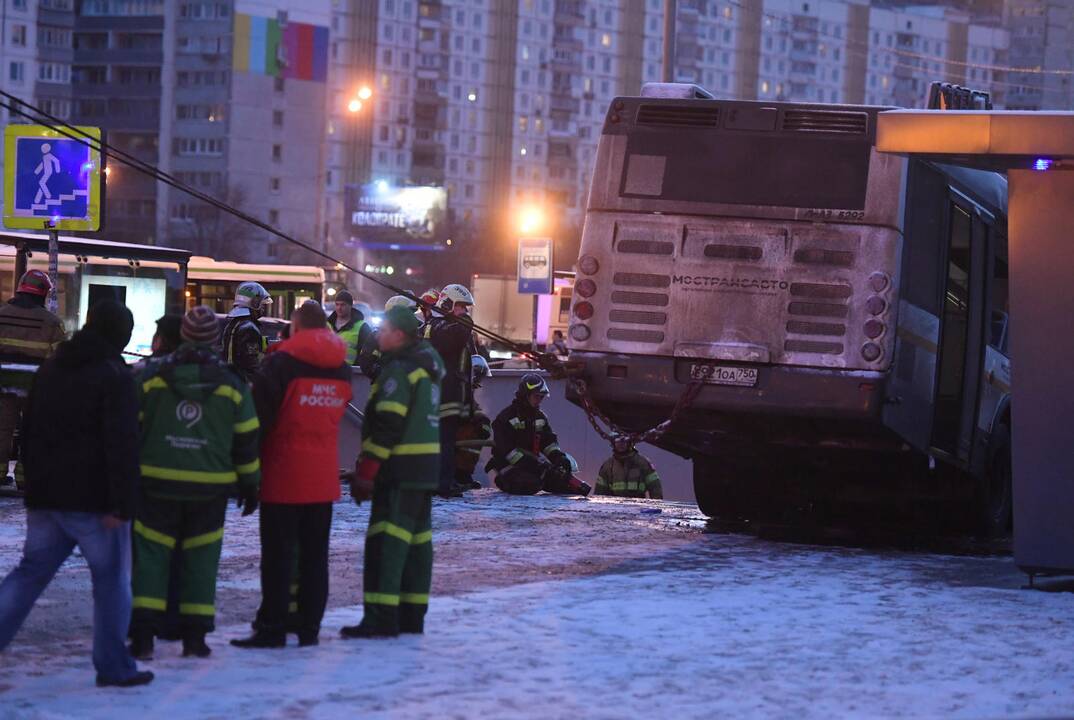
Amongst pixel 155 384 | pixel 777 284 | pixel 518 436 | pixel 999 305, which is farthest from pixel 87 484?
pixel 518 436

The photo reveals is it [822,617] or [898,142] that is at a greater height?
[898,142]

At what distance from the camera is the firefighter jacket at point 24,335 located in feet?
52.9

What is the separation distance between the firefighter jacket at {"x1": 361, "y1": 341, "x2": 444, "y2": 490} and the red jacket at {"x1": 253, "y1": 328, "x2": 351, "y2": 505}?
11.5 inches

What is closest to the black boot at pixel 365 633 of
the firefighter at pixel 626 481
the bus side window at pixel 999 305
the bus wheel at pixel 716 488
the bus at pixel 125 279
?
the bus wheel at pixel 716 488

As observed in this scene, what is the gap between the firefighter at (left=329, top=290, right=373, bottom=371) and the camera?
19.0 metres

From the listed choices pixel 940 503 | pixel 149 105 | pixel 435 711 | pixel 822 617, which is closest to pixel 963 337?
pixel 940 503

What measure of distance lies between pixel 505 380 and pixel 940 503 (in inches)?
323

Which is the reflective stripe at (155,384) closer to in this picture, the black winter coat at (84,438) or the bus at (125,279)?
the black winter coat at (84,438)

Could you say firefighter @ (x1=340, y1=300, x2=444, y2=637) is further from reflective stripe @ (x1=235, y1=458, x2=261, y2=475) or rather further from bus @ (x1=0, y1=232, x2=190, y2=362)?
bus @ (x1=0, y1=232, x2=190, y2=362)

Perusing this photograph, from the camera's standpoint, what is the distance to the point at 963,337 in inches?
635

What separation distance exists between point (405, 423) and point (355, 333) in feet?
28.8

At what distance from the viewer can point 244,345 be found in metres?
17.8

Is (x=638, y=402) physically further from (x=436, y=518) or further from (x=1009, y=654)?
(x=1009, y=654)

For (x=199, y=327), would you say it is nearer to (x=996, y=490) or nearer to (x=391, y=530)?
(x=391, y=530)
